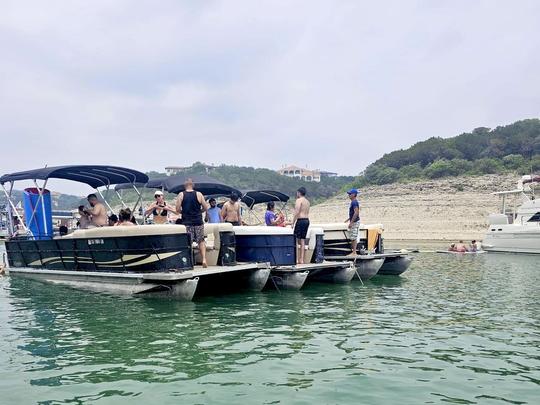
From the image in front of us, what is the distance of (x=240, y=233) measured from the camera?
12531 millimetres

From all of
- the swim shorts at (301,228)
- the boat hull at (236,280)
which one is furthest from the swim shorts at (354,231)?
the boat hull at (236,280)

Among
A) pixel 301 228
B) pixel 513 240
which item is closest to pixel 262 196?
pixel 301 228

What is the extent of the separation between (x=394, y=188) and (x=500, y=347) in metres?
50.4

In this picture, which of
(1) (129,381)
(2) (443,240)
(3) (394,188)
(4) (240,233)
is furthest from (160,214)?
(3) (394,188)

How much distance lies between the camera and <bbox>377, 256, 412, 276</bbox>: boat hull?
16.2m

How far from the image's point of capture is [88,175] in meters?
14.7

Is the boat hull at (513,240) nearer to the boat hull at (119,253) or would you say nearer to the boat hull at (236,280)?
the boat hull at (236,280)

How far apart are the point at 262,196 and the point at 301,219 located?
907cm

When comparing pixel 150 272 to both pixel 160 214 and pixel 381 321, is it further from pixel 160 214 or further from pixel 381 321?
pixel 381 321

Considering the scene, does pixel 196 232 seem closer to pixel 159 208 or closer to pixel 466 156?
pixel 159 208

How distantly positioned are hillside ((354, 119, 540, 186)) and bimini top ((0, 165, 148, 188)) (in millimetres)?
46827

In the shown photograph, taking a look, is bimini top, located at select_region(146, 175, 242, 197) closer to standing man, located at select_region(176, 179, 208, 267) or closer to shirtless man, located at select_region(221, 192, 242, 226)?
shirtless man, located at select_region(221, 192, 242, 226)

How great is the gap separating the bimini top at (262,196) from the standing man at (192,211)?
9340 mm

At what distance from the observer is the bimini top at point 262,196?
2069 cm
